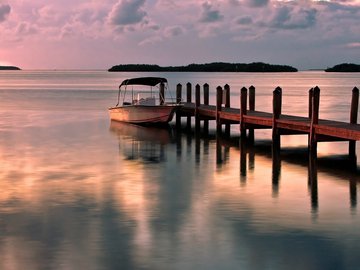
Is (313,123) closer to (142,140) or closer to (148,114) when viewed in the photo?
(142,140)

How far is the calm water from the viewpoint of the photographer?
10.8m

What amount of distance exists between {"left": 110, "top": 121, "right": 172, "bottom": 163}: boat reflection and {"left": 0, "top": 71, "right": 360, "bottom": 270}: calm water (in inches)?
3.3

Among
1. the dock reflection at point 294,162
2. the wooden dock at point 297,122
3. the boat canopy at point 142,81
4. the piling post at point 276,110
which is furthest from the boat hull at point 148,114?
the piling post at point 276,110

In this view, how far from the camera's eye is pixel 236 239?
1186cm

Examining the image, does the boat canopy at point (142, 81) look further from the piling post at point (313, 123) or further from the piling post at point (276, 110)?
the piling post at point (313, 123)

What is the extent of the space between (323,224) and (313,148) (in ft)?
31.3

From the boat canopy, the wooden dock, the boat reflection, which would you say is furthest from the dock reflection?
the boat canopy

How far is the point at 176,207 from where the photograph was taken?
48.4ft

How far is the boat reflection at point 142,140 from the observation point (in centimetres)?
2392

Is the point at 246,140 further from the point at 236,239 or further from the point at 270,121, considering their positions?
the point at 236,239

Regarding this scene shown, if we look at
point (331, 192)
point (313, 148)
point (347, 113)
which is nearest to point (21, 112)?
point (347, 113)

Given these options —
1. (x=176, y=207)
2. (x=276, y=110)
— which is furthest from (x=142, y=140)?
(x=176, y=207)

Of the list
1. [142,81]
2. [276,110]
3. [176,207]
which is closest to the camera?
[176,207]

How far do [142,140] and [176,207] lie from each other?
1407 centimetres
